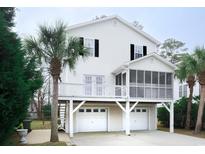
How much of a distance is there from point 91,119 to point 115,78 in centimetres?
399

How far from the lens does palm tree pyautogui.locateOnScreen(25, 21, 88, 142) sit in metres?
16.1

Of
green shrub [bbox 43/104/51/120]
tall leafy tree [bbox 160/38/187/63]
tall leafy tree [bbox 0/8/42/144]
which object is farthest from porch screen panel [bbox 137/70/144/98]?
tall leafy tree [bbox 160/38/187/63]

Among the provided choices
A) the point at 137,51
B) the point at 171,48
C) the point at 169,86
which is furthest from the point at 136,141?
the point at 171,48

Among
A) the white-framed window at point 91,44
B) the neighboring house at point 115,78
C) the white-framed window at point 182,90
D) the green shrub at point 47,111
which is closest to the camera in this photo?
the neighboring house at point 115,78

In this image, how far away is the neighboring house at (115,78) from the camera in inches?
877

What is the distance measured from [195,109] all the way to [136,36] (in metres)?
8.13

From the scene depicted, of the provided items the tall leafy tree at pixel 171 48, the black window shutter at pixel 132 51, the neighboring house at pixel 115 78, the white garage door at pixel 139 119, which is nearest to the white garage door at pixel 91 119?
the neighboring house at pixel 115 78

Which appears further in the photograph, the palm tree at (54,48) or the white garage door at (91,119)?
the white garage door at (91,119)

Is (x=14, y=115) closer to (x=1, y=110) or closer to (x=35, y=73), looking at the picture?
(x=1, y=110)

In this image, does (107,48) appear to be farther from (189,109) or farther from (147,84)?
Answer: (189,109)

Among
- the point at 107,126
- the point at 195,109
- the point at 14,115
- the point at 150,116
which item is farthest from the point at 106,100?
the point at 14,115

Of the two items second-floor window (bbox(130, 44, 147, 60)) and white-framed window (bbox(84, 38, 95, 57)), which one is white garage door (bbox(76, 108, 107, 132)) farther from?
second-floor window (bbox(130, 44, 147, 60))

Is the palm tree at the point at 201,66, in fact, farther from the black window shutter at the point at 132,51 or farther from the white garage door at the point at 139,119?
the black window shutter at the point at 132,51
